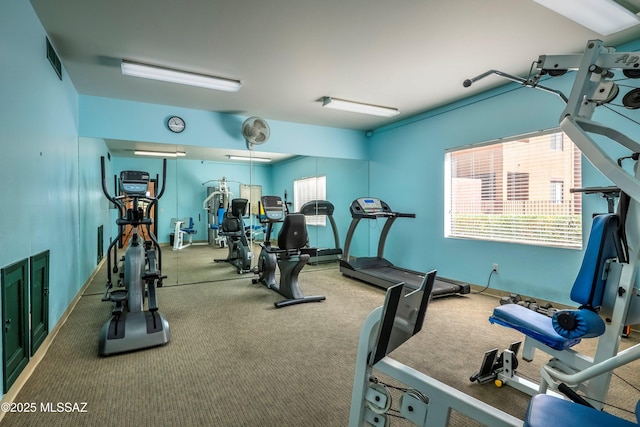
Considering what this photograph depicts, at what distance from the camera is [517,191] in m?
3.91

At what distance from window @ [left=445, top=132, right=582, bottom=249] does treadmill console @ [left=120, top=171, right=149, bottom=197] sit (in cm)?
414

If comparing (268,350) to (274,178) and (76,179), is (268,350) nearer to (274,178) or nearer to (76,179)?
(76,179)

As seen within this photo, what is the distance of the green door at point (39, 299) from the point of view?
2.27 metres

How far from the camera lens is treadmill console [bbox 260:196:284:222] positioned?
4535 millimetres

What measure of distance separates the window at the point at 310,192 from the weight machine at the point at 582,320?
4.48m

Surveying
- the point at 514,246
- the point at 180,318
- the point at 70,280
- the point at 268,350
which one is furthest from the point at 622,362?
the point at 70,280

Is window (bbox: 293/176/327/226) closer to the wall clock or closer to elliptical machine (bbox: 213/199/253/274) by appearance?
elliptical machine (bbox: 213/199/253/274)

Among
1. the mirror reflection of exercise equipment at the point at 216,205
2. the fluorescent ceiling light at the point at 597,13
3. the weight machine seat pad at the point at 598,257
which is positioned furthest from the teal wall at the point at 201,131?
the weight machine seat pad at the point at 598,257

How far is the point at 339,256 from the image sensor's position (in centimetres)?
635

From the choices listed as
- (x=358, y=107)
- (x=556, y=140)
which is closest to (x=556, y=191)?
(x=556, y=140)

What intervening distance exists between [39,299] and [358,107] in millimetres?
4295

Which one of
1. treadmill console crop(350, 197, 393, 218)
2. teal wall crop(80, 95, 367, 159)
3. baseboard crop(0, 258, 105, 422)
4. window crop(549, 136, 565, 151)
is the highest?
teal wall crop(80, 95, 367, 159)

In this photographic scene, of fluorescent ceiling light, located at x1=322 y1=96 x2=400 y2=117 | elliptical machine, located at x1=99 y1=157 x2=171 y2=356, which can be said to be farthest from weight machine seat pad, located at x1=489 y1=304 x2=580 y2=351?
fluorescent ceiling light, located at x1=322 y1=96 x2=400 y2=117

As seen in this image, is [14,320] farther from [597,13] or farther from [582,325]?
[597,13]
